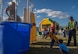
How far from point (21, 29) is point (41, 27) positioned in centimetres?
3521

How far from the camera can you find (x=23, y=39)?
12008 mm

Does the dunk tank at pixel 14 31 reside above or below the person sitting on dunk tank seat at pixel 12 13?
below

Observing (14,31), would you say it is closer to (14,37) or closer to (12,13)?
(14,37)

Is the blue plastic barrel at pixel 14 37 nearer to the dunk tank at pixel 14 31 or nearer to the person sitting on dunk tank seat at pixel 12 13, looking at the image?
the dunk tank at pixel 14 31

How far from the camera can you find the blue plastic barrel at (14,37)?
11180 millimetres

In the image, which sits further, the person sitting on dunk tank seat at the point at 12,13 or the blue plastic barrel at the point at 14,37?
the person sitting on dunk tank seat at the point at 12,13

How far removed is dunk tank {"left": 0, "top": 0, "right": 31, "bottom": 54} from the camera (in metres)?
11.1

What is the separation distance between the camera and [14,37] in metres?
11.5

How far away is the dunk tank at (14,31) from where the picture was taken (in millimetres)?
11148

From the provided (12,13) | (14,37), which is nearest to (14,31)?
(14,37)

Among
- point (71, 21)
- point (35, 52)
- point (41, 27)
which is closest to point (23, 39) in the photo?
point (35, 52)

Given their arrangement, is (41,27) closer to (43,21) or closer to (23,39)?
(43,21)

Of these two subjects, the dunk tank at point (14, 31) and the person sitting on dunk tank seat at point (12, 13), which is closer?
the dunk tank at point (14, 31)

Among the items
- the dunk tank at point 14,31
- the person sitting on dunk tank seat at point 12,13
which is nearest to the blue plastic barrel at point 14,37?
the dunk tank at point 14,31
